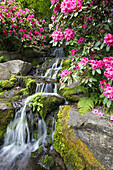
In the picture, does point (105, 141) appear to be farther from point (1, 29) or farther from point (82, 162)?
point (1, 29)

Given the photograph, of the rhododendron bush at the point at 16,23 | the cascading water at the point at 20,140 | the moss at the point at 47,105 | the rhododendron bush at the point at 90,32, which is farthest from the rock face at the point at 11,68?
the rhododendron bush at the point at 90,32

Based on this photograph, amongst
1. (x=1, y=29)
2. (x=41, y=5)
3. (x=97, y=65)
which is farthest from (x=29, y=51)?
(x=97, y=65)

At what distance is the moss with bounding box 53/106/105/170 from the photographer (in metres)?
1.53

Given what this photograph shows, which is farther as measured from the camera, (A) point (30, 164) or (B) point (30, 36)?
(B) point (30, 36)

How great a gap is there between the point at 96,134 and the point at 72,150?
0.55 m

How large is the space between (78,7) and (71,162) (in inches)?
113

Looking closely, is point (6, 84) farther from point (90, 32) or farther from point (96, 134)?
point (96, 134)

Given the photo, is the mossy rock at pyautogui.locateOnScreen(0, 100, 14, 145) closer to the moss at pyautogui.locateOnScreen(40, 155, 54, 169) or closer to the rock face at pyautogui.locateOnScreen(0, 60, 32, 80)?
the moss at pyautogui.locateOnScreen(40, 155, 54, 169)

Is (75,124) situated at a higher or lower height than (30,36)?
lower

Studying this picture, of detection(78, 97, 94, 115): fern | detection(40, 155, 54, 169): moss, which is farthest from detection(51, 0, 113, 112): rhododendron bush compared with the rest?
detection(40, 155, 54, 169): moss

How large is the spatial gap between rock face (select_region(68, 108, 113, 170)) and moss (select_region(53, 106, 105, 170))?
0.08 meters

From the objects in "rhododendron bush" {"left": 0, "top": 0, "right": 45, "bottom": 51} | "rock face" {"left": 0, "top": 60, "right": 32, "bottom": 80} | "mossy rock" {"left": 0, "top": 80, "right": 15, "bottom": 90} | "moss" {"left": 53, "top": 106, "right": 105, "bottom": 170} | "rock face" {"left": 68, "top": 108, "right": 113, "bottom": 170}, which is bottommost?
"moss" {"left": 53, "top": 106, "right": 105, "bottom": 170}

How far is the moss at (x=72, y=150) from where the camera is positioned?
1.53 m

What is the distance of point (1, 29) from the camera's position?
6.57 m
